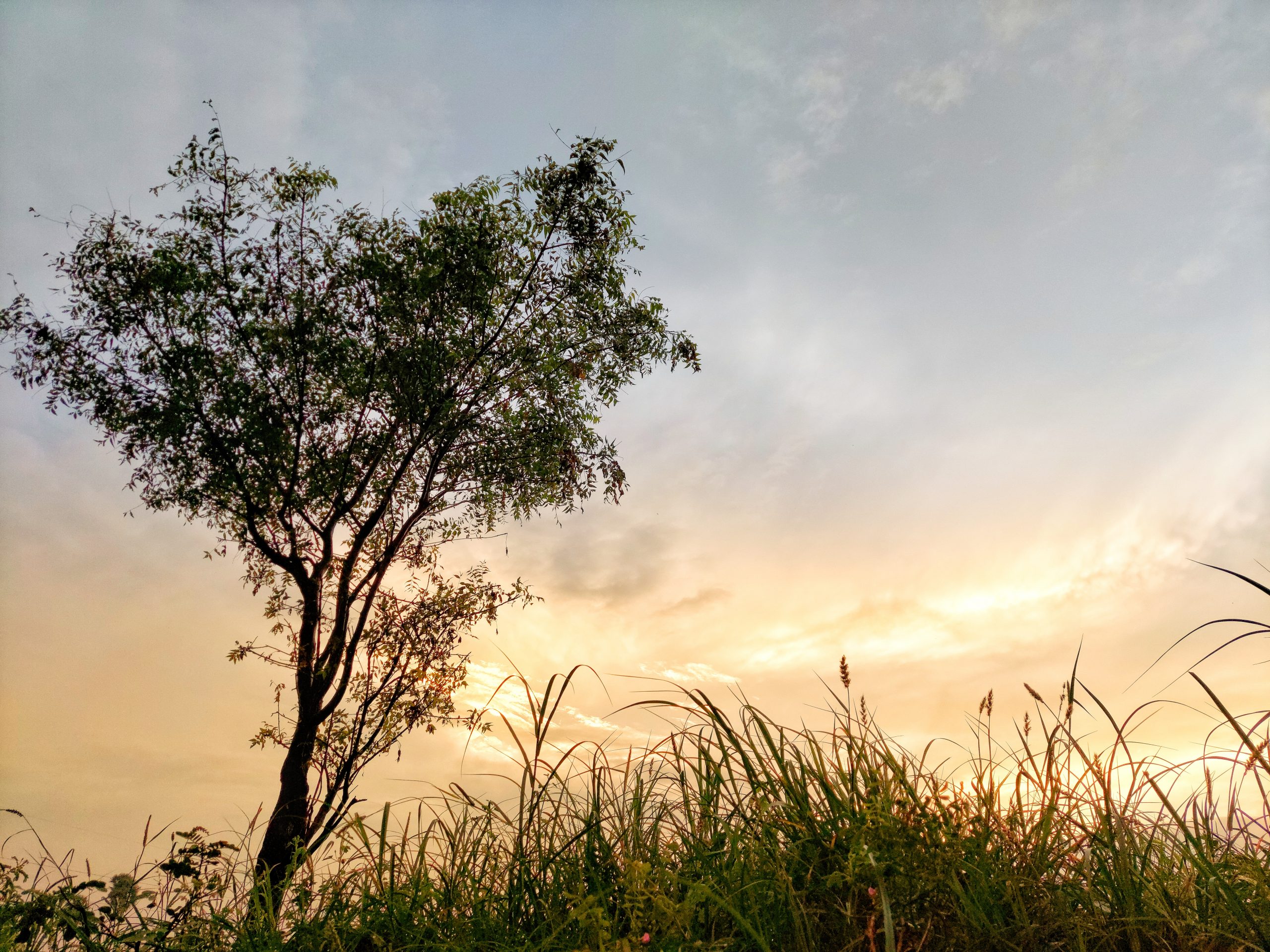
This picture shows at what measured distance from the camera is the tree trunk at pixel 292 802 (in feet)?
36.3

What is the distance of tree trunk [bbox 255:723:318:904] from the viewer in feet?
36.3

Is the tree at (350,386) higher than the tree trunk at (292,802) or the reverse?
higher

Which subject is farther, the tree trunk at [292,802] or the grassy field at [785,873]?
the tree trunk at [292,802]

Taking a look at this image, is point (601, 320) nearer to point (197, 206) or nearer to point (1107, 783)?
point (197, 206)

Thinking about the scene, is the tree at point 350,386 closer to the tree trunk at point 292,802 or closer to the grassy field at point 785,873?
the tree trunk at point 292,802

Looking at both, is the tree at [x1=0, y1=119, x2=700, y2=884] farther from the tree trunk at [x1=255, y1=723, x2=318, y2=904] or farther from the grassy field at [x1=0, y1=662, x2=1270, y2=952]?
the grassy field at [x1=0, y1=662, x2=1270, y2=952]

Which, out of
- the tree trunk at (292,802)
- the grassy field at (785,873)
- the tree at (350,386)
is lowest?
the grassy field at (785,873)

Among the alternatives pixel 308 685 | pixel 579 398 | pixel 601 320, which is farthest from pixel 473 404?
pixel 308 685

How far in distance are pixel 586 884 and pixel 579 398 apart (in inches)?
392

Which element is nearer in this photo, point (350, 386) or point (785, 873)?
point (785, 873)

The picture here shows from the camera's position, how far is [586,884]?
14.5ft

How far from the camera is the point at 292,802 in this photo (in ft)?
38.0

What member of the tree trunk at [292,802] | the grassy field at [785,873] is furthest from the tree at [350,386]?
the grassy field at [785,873]

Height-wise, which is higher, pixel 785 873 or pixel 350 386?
pixel 350 386
